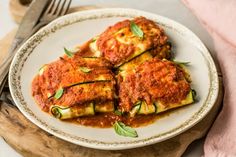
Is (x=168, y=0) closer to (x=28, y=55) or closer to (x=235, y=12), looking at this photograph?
(x=235, y=12)

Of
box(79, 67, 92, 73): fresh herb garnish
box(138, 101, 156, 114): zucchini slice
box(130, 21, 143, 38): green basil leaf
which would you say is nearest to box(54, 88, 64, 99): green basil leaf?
box(79, 67, 92, 73): fresh herb garnish

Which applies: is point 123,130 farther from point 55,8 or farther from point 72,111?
point 55,8

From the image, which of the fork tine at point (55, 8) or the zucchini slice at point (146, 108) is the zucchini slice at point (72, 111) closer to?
the zucchini slice at point (146, 108)

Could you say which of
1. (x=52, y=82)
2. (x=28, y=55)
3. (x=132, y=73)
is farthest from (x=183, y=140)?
(x=28, y=55)

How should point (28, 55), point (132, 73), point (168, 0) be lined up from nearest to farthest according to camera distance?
point (132, 73), point (28, 55), point (168, 0)

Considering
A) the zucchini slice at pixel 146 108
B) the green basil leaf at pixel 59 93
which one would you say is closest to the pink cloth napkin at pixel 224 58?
the zucchini slice at pixel 146 108

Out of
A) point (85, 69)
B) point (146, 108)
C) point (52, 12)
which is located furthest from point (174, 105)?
point (52, 12)
